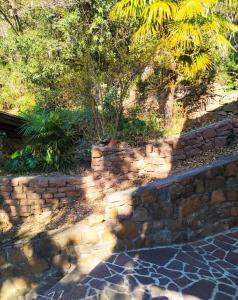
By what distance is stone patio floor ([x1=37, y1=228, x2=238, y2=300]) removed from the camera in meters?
4.41

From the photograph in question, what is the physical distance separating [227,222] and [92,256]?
2.09 meters

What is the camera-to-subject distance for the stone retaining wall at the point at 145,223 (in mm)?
5359

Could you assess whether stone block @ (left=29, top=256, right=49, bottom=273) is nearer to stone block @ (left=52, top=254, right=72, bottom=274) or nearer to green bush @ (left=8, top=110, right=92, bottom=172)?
stone block @ (left=52, top=254, right=72, bottom=274)

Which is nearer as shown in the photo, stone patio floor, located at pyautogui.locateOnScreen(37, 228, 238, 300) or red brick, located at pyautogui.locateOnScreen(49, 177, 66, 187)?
stone patio floor, located at pyautogui.locateOnScreen(37, 228, 238, 300)

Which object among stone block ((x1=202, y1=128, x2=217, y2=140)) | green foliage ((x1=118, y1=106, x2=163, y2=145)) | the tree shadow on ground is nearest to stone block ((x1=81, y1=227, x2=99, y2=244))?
the tree shadow on ground

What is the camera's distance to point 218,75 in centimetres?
1015

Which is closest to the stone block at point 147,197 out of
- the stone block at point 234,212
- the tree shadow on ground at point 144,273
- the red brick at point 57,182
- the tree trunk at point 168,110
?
the tree shadow on ground at point 144,273

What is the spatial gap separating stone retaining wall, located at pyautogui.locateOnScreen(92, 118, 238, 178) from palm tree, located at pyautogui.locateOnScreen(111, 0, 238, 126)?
68.3 inches

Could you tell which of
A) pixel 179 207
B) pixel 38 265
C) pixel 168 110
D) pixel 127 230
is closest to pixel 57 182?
pixel 38 265

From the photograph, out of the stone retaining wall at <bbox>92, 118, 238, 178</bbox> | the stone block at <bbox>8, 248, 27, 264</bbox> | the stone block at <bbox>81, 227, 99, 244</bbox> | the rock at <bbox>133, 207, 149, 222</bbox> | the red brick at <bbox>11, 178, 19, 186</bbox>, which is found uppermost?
the stone retaining wall at <bbox>92, 118, 238, 178</bbox>

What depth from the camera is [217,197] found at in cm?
559

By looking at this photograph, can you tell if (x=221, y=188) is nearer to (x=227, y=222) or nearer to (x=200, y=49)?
(x=227, y=222)

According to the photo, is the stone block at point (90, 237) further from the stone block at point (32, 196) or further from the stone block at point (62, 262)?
the stone block at point (32, 196)

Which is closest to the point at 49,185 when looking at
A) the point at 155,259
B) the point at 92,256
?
the point at 92,256
